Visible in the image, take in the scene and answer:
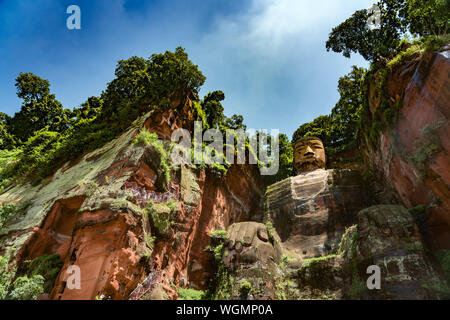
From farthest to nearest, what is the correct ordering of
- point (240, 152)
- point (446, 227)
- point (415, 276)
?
point (240, 152)
point (446, 227)
point (415, 276)

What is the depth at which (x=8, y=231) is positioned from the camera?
12.1 meters

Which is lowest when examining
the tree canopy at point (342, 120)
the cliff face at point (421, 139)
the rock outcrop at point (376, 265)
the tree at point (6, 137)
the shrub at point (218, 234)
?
the rock outcrop at point (376, 265)

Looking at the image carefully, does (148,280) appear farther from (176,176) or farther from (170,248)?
(176,176)

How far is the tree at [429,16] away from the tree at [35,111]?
2586 centimetres

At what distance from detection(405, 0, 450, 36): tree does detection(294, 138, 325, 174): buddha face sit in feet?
32.4

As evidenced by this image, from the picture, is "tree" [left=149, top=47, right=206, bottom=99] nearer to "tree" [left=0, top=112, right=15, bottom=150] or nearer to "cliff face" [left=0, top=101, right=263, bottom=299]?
"cliff face" [left=0, top=101, right=263, bottom=299]

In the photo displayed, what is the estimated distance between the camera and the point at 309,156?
75.6 feet

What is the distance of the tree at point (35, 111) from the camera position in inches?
965

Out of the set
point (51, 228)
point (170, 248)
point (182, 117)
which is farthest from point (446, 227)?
point (51, 228)

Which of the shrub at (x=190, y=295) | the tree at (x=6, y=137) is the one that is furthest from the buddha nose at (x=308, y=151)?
the tree at (x=6, y=137)

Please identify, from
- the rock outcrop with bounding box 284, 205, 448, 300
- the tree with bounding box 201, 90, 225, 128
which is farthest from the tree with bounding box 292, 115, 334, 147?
the rock outcrop with bounding box 284, 205, 448, 300

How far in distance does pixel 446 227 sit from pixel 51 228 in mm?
15899

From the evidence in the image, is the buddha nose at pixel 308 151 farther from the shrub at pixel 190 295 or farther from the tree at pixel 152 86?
the shrub at pixel 190 295
